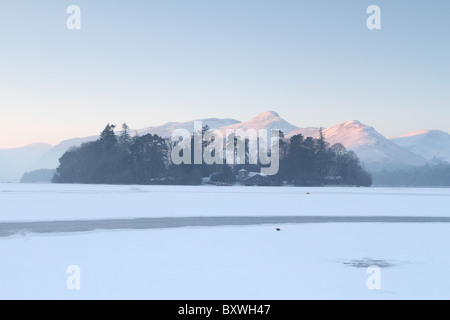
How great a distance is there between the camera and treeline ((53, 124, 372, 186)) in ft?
434

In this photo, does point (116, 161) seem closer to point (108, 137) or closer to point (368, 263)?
point (108, 137)

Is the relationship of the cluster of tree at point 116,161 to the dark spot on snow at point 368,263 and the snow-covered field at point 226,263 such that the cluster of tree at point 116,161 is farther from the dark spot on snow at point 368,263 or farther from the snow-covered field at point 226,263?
the dark spot on snow at point 368,263

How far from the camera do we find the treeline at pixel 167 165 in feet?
434

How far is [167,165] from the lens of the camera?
139 meters

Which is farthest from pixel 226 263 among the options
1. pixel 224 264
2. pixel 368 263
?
pixel 368 263

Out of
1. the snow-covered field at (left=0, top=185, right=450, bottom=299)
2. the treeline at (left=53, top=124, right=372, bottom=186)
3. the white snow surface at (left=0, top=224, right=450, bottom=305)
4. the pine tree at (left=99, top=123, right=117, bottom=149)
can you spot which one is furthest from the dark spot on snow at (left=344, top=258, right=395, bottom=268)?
the pine tree at (left=99, top=123, right=117, bottom=149)

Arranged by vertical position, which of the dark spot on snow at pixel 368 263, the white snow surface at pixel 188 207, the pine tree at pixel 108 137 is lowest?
the white snow surface at pixel 188 207

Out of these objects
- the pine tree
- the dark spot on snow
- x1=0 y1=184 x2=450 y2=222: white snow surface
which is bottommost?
x1=0 y1=184 x2=450 y2=222: white snow surface

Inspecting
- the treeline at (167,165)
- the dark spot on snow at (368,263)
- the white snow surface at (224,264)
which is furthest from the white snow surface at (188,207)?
the treeline at (167,165)

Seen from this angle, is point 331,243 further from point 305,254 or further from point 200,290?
point 200,290

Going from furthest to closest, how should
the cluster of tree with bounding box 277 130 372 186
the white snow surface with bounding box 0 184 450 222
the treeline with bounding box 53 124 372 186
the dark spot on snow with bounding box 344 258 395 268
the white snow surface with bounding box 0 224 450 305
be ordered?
the cluster of tree with bounding box 277 130 372 186
the treeline with bounding box 53 124 372 186
the white snow surface with bounding box 0 184 450 222
the dark spot on snow with bounding box 344 258 395 268
the white snow surface with bounding box 0 224 450 305

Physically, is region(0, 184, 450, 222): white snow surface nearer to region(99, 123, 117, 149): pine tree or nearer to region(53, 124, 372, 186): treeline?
region(53, 124, 372, 186): treeline

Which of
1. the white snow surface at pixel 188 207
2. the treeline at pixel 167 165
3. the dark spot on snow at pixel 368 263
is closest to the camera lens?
the dark spot on snow at pixel 368 263
